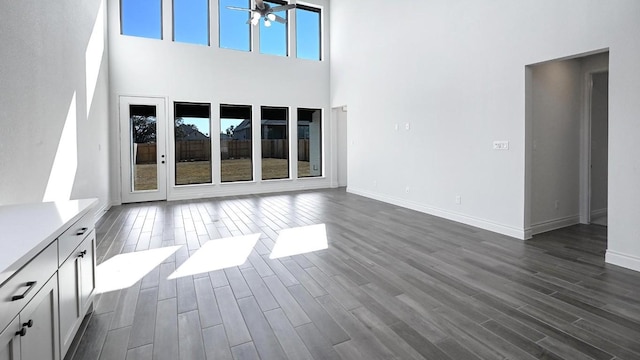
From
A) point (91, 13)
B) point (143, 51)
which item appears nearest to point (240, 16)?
point (143, 51)

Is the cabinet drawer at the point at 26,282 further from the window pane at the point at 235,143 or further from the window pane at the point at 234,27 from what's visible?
the window pane at the point at 234,27

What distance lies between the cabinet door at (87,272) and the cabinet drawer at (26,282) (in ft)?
1.86

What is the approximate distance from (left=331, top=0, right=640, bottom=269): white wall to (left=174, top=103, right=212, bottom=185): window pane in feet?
12.2

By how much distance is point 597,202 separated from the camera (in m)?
5.24

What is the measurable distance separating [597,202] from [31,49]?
758 cm

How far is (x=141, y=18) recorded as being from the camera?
7160 millimetres

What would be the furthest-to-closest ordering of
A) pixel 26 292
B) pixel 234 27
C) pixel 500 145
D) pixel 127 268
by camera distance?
1. pixel 234 27
2. pixel 500 145
3. pixel 127 268
4. pixel 26 292

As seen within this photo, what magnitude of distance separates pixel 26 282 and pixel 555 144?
582cm

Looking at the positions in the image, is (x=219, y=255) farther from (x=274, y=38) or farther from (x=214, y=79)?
(x=274, y=38)

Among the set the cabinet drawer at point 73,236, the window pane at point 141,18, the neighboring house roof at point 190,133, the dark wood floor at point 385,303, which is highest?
the window pane at point 141,18

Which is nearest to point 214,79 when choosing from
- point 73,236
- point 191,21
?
point 191,21

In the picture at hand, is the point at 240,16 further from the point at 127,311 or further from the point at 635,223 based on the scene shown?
the point at 635,223

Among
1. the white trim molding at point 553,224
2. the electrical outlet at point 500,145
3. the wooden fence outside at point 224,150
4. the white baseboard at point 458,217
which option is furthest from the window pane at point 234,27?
the white trim molding at point 553,224

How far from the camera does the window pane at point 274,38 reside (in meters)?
8.37
